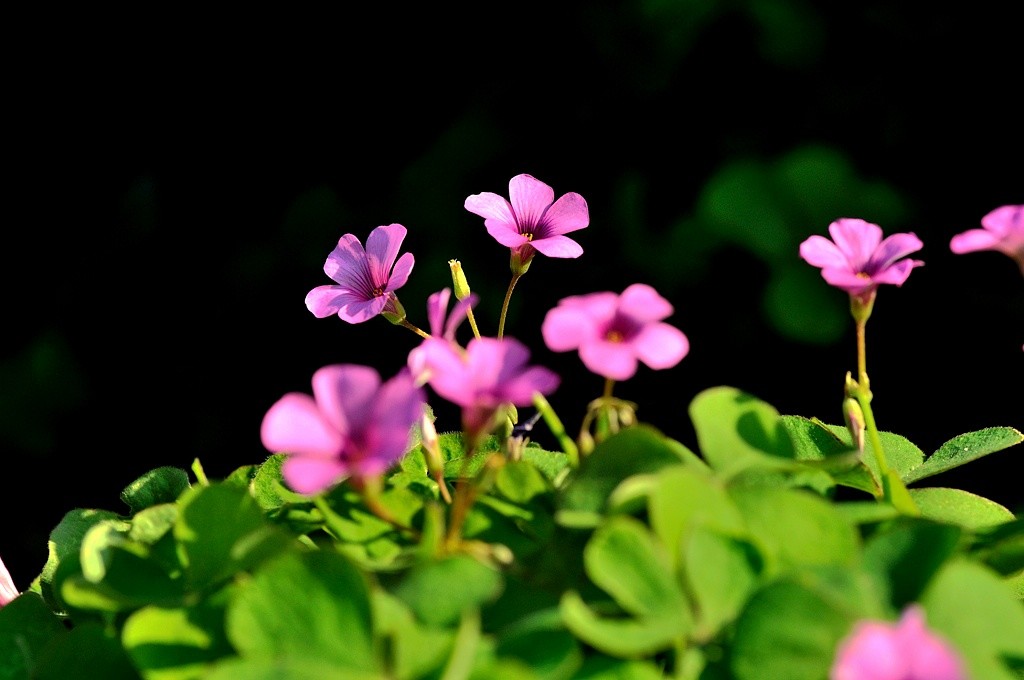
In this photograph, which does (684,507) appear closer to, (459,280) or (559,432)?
(559,432)

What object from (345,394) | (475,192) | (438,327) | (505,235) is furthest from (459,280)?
(475,192)

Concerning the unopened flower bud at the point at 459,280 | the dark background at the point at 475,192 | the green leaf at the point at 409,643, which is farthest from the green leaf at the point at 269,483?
the dark background at the point at 475,192

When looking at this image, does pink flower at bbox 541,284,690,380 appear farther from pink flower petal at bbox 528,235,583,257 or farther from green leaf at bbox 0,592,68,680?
green leaf at bbox 0,592,68,680

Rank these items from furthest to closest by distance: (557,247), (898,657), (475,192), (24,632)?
(475,192)
(557,247)
(24,632)
(898,657)

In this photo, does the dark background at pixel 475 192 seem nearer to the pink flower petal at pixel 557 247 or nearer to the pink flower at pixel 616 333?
the pink flower petal at pixel 557 247

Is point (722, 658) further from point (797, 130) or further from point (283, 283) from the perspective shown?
point (283, 283)

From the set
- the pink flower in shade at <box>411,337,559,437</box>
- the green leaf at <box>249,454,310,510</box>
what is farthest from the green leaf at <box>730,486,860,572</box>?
the green leaf at <box>249,454,310,510</box>
